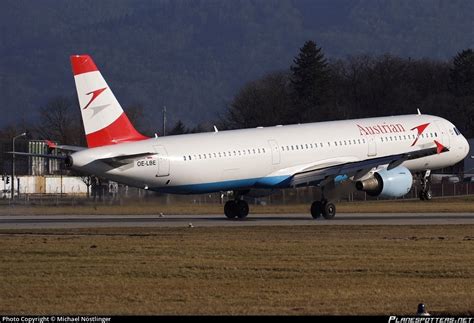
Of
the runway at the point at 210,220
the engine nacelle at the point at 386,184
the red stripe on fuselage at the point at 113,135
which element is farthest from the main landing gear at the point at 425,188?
the red stripe on fuselage at the point at 113,135

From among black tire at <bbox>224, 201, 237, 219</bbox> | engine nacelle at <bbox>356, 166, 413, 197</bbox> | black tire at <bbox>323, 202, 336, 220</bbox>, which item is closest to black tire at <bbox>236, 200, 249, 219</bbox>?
black tire at <bbox>224, 201, 237, 219</bbox>

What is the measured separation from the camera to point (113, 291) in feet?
85.6

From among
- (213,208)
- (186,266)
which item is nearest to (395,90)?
(213,208)

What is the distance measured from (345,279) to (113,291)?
5666mm

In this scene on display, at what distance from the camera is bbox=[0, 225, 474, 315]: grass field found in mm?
23938

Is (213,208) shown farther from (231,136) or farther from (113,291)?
(113,291)

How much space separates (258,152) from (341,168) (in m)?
3.80

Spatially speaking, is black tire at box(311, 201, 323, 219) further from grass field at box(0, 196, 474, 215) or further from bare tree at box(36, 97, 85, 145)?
bare tree at box(36, 97, 85, 145)

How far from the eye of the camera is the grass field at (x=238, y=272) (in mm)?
23938

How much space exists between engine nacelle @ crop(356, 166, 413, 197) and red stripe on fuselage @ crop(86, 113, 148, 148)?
10357mm

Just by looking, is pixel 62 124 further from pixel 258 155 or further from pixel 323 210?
pixel 323 210

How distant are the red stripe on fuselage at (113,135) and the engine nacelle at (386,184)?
34.0ft

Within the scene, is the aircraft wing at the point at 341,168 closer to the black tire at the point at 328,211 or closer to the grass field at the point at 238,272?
the black tire at the point at 328,211

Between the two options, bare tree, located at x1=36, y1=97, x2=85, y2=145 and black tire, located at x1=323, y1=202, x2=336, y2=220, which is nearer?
black tire, located at x1=323, y1=202, x2=336, y2=220
